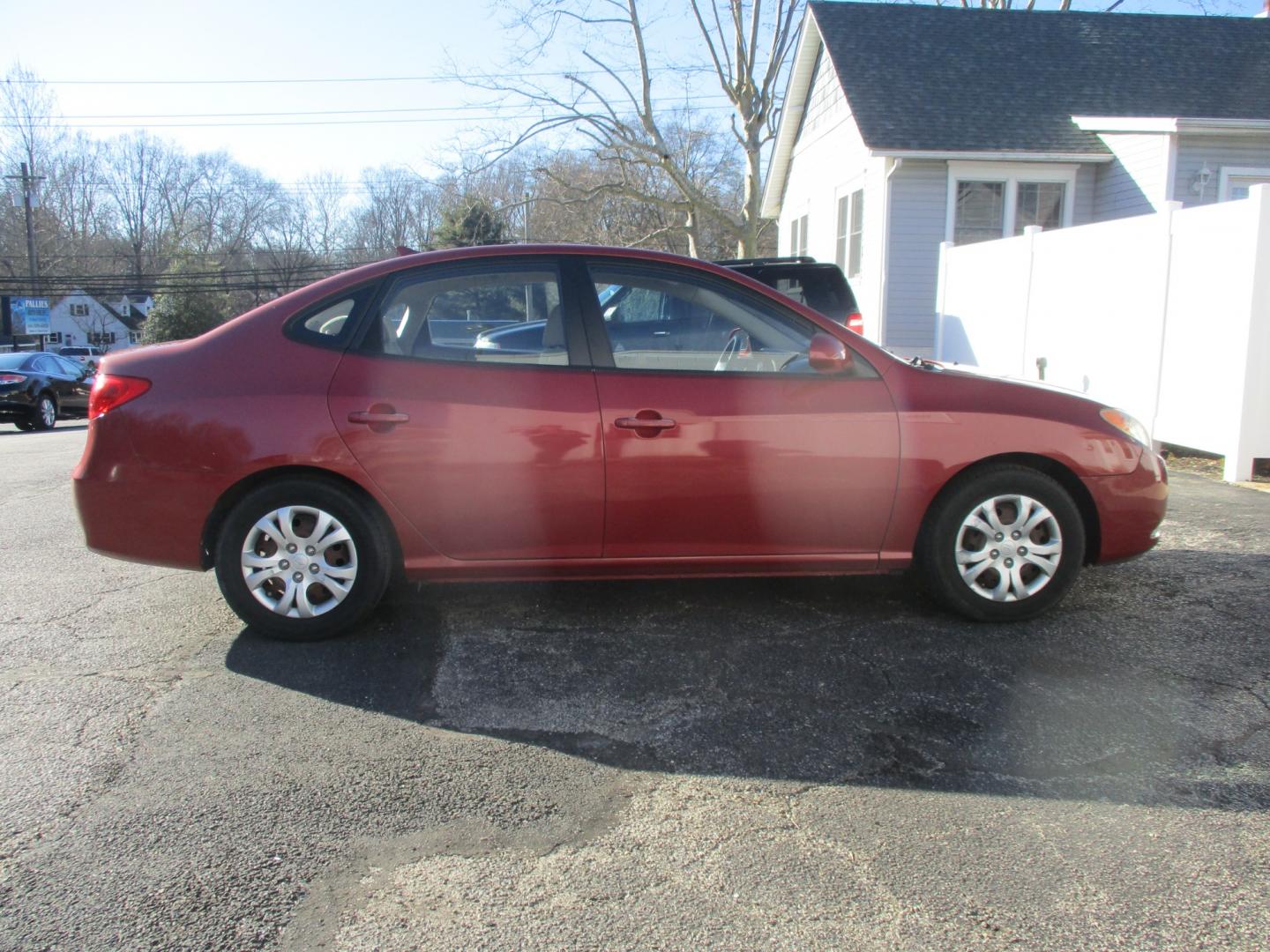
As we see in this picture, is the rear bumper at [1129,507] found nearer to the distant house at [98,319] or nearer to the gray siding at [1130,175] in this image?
the gray siding at [1130,175]

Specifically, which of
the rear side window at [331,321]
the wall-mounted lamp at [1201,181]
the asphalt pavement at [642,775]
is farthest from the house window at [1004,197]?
the rear side window at [331,321]

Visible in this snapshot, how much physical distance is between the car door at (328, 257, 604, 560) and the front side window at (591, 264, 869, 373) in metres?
0.21

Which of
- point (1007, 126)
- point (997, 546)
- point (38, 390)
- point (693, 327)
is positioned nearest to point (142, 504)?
point (693, 327)

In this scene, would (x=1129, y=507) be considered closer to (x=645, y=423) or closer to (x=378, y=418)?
(x=645, y=423)

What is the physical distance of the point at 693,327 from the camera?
4207 mm

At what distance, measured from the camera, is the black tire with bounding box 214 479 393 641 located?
4008 millimetres

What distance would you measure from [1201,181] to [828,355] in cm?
1289

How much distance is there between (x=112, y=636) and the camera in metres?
4.32

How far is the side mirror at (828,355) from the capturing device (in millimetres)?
4121

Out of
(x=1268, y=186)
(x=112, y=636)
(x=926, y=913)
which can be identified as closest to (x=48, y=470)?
(x=112, y=636)

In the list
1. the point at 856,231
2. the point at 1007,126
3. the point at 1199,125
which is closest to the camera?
the point at 1199,125

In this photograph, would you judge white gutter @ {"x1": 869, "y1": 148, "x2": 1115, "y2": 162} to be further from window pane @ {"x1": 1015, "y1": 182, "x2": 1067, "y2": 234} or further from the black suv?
the black suv

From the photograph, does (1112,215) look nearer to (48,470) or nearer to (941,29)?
(941,29)

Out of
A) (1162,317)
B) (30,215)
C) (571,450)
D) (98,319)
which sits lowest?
(571,450)
